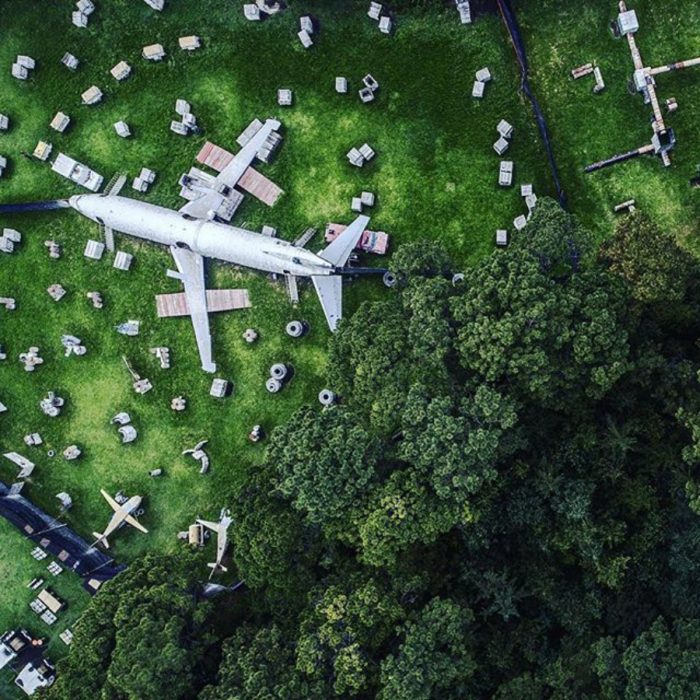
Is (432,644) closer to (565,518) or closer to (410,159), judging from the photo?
(565,518)

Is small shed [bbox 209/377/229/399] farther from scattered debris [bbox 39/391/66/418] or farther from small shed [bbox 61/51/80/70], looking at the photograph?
small shed [bbox 61/51/80/70]

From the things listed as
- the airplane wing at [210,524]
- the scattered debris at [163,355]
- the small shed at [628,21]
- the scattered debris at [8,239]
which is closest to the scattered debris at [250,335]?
the scattered debris at [163,355]

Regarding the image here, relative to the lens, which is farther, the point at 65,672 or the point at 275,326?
the point at 275,326

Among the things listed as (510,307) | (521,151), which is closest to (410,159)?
(521,151)

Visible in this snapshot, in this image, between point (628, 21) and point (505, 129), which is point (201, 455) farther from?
point (628, 21)

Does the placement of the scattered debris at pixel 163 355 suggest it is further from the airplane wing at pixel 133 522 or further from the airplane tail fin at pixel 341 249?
the airplane tail fin at pixel 341 249

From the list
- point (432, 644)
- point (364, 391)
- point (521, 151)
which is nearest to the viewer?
point (432, 644)
